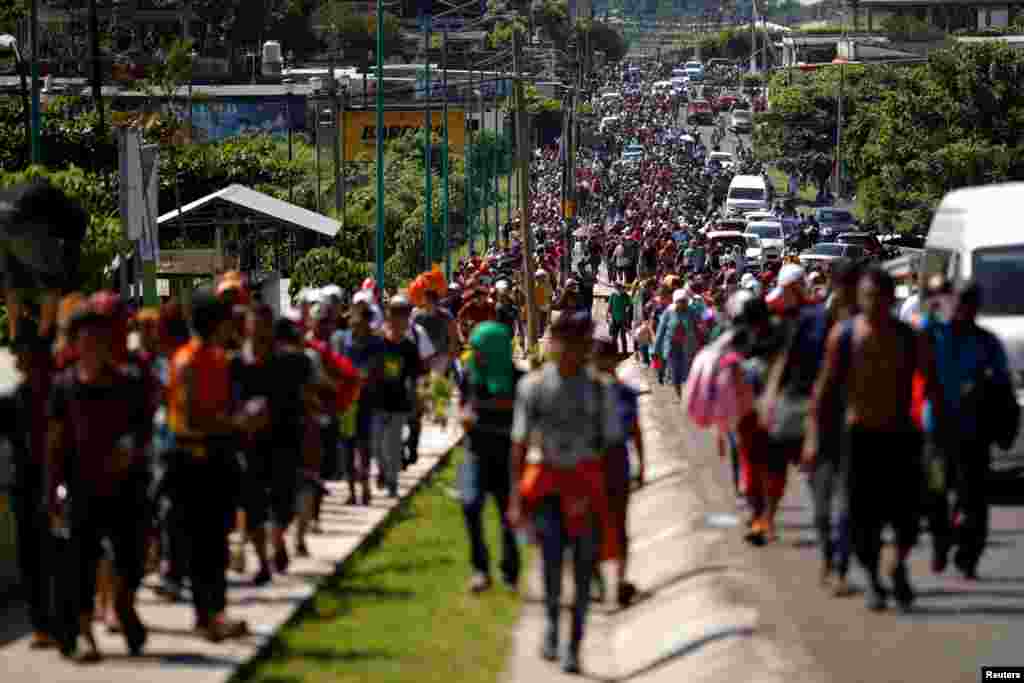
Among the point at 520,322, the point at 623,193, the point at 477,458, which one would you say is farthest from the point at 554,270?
the point at 623,193

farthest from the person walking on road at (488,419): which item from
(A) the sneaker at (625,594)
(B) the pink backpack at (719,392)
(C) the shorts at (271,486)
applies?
(B) the pink backpack at (719,392)

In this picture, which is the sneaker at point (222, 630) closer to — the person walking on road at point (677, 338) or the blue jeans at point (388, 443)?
the blue jeans at point (388, 443)

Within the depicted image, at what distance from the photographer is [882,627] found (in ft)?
41.5

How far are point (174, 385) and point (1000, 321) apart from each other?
684cm

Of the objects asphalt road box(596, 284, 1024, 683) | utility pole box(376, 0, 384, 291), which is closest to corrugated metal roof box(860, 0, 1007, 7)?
utility pole box(376, 0, 384, 291)

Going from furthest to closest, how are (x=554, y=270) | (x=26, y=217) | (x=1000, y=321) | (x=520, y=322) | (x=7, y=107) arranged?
(x=7, y=107)
(x=554, y=270)
(x=520, y=322)
(x=26, y=217)
(x=1000, y=321)

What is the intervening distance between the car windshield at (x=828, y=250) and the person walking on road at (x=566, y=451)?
129 feet

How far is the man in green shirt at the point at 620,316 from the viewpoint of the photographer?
4003 cm

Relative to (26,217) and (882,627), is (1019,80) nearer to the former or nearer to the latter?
(26,217)

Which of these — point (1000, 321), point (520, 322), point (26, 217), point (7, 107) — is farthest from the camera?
point (7, 107)

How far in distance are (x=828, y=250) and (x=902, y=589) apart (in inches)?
1606

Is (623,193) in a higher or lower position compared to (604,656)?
lower

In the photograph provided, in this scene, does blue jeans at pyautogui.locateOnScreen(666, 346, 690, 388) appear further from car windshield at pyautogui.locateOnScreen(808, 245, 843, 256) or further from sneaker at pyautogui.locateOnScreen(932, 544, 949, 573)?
car windshield at pyautogui.locateOnScreen(808, 245, 843, 256)

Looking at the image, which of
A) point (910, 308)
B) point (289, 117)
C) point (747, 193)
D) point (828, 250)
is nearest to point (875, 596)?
point (910, 308)
